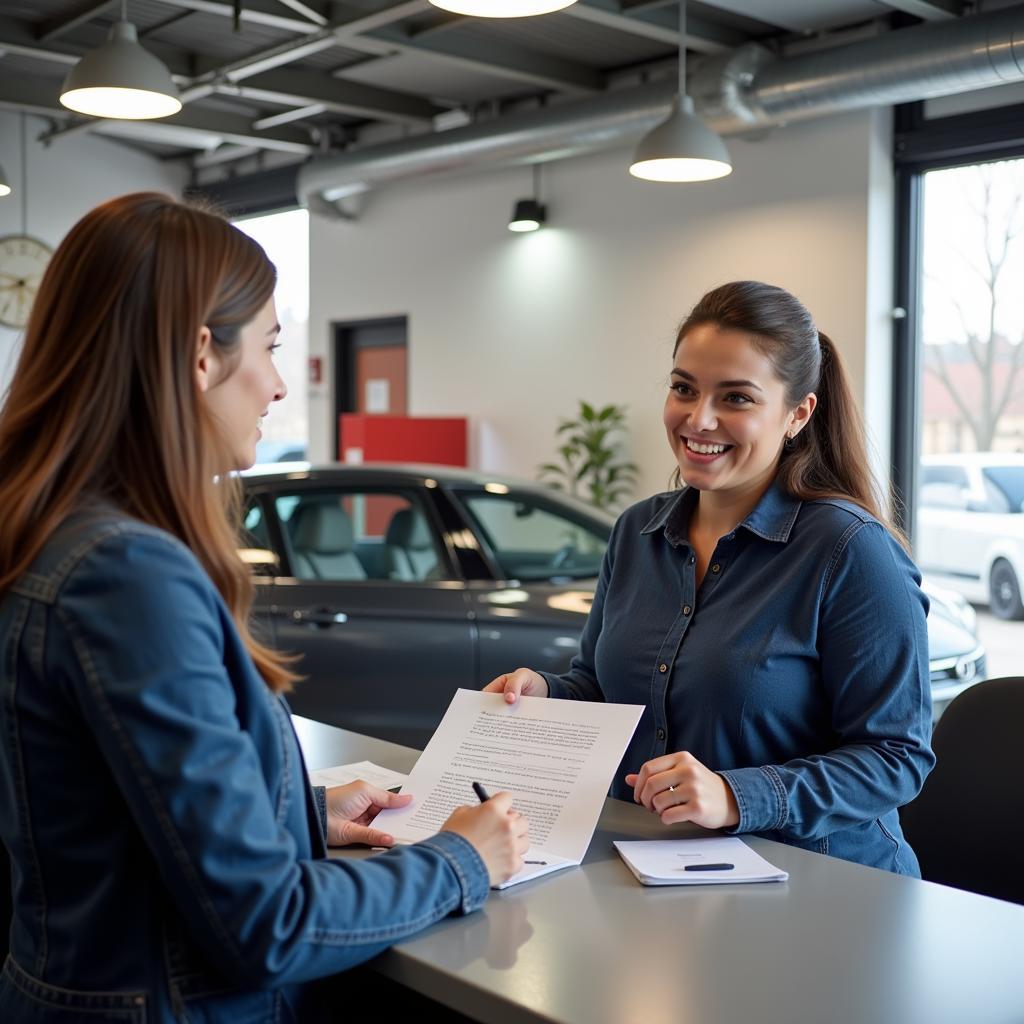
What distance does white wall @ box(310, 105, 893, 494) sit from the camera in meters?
6.40

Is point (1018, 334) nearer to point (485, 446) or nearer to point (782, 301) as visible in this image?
point (485, 446)

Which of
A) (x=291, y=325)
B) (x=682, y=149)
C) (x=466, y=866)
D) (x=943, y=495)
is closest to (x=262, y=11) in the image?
(x=682, y=149)

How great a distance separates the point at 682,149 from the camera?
4863 mm

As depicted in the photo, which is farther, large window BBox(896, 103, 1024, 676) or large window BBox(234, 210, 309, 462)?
large window BBox(234, 210, 309, 462)

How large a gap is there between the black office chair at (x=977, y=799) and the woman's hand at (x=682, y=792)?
2.05 feet

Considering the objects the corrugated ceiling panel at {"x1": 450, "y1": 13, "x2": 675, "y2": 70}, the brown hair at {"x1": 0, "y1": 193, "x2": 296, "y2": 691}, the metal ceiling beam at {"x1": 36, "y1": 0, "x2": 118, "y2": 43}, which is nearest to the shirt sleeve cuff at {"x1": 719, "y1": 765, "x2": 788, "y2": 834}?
the brown hair at {"x1": 0, "y1": 193, "x2": 296, "y2": 691}

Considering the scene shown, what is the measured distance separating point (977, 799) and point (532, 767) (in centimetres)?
81

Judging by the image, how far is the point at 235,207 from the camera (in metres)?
10.1

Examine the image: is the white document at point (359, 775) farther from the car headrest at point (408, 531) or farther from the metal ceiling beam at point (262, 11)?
the metal ceiling beam at point (262, 11)

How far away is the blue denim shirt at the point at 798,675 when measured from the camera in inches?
67.4

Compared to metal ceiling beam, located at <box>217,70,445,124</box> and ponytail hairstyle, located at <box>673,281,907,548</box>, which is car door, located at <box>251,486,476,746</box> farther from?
metal ceiling beam, located at <box>217,70,445,124</box>

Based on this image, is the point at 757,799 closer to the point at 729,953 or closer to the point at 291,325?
the point at 729,953

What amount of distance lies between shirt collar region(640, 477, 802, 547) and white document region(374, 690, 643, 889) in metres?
0.41

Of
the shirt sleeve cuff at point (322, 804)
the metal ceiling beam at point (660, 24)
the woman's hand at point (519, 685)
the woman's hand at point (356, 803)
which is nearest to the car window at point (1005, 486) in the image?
the metal ceiling beam at point (660, 24)
